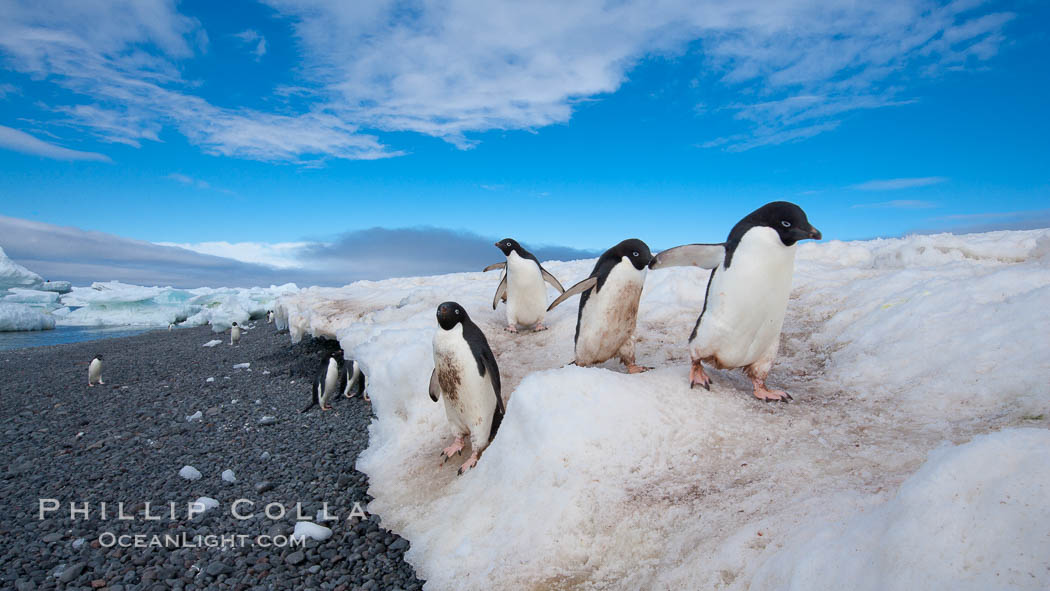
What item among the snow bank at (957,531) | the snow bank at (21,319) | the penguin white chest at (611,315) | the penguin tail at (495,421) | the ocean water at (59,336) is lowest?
the ocean water at (59,336)

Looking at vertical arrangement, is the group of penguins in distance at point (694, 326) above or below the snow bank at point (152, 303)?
above

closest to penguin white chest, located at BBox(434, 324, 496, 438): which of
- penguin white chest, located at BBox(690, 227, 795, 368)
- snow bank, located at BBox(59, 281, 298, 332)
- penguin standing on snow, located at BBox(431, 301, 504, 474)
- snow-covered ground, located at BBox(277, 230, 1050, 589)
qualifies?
penguin standing on snow, located at BBox(431, 301, 504, 474)

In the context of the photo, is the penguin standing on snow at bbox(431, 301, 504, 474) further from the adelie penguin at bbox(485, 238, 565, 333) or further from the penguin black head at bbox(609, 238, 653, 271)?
the adelie penguin at bbox(485, 238, 565, 333)

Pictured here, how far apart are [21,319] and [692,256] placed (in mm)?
36641

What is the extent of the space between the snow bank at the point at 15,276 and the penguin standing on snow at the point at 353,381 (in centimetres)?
4111

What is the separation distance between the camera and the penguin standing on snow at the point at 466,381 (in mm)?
4074

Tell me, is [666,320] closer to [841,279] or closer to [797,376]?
[797,376]

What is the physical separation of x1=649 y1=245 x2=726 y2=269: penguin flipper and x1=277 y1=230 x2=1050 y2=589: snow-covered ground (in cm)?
80

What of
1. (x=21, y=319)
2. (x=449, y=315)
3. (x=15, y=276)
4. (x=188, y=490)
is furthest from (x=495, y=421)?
(x=15, y=276)

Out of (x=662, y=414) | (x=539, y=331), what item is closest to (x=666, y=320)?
(x=539, y=331)

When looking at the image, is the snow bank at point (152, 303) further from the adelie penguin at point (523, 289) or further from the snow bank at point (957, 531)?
the snow bank at point (957, 531)

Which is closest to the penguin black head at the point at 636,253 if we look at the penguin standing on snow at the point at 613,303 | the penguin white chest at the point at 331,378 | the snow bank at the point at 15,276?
the penguin standing on snow at the point at 613,303

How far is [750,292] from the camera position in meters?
3.50

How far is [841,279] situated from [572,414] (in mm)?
5527
